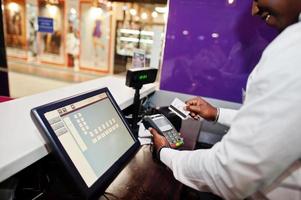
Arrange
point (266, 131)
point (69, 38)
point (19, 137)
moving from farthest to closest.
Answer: point (69, 38) < point (19, 137) < point (266, 131)

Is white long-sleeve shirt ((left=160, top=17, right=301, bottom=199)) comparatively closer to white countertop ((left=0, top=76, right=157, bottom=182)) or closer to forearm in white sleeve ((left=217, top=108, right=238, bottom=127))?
white countertop ((left=0, top=76, right=157, bottom=182))

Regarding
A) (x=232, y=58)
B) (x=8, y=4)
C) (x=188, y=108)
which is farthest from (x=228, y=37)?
(x=8, y=4)

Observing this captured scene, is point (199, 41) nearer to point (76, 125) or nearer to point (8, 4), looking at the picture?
point (76, 125)

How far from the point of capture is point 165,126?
1088 mm

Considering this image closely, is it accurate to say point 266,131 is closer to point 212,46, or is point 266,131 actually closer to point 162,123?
point 162,123

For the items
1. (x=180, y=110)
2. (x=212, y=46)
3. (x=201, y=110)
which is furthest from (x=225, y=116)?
(x=212, y=46)

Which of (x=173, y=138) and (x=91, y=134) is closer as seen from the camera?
(x=91, y=134)

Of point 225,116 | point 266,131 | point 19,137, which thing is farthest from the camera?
point 225,116

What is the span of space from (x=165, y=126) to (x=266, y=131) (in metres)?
0.61

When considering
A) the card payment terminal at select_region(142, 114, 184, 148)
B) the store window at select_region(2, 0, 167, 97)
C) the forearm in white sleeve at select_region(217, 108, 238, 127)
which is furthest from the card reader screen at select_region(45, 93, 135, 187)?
the store window at select_region(2, 0, 167, 97)

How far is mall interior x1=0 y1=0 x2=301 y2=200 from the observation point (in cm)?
57

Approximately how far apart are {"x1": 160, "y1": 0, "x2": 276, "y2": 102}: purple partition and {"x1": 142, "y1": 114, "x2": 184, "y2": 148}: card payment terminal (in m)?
0.51

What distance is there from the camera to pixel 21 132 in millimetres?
681

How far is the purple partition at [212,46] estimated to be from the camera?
1381 millimetres
